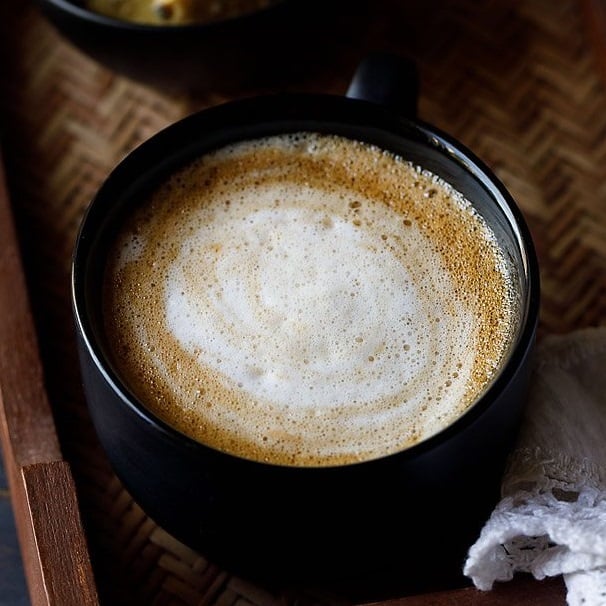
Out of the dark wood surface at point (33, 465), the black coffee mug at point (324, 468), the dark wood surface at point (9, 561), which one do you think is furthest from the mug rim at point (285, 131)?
the dark wood surface at point (9, 561)

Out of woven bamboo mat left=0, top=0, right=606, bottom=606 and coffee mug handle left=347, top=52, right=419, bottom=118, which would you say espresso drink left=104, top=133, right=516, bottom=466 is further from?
woven bamboo mat left=0, top=0, right=606, bottom=606

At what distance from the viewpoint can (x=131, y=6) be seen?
1.26 metres

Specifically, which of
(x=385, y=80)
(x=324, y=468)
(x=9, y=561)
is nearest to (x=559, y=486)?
(x=324, y=468)

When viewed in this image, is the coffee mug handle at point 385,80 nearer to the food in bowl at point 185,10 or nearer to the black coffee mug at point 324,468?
the black coffee mug at point 324,468

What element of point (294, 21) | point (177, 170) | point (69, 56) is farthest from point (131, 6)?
point (177, 170)

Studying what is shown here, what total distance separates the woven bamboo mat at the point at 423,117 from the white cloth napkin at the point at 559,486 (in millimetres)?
88

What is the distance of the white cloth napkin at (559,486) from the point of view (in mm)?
832

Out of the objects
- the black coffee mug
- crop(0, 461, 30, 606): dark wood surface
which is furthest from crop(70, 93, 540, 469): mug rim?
crop(0, 461, 30, 606): dark wood surface

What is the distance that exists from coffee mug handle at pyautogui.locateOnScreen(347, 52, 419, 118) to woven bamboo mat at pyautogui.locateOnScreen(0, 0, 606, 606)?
22 centimetres

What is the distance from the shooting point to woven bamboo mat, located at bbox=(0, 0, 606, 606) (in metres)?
1.08

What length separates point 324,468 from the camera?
2.47 ft

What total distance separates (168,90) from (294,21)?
142 mm

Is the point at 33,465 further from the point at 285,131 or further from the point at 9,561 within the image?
the point at 285,131

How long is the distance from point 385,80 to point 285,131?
0.09m
